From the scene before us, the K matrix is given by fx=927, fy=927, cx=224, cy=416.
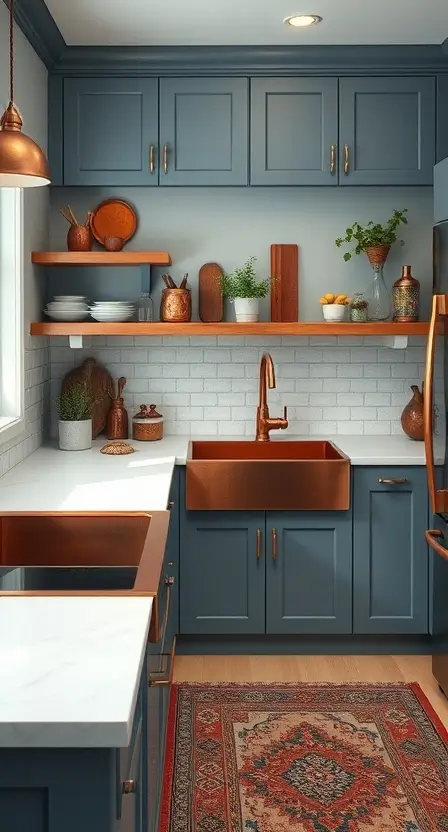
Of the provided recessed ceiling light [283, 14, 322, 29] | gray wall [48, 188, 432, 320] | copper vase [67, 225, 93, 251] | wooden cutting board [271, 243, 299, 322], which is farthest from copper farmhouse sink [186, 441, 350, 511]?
recessed ceiling light [283, 14, 322, 29]

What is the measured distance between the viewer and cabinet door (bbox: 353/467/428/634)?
13.4 ft

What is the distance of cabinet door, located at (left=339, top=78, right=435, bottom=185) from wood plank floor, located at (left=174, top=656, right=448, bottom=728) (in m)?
2.23

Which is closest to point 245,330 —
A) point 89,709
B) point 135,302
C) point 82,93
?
point 135,302

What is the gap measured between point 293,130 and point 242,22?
0.61 meters

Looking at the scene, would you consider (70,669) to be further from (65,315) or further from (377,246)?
(377,246)

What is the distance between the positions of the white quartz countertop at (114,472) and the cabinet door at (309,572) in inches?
13.3

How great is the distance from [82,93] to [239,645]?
269 centimetres

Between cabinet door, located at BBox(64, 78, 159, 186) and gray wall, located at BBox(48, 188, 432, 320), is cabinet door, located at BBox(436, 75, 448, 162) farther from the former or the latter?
cabinet door, located at BBox(64, 78, 159, 186)

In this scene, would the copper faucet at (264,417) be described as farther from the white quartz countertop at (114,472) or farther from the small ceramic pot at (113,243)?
the small ceramic pot at (113,243)

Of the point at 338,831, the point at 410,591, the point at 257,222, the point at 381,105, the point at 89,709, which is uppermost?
the point at 381,105

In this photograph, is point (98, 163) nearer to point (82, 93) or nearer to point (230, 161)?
point (82, 93)

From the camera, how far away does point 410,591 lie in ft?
13.6

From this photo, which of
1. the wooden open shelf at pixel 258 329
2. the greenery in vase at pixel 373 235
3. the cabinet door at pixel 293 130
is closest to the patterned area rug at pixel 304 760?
the wooden open shelf at pixel 258 329

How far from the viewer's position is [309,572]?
4102 mm
